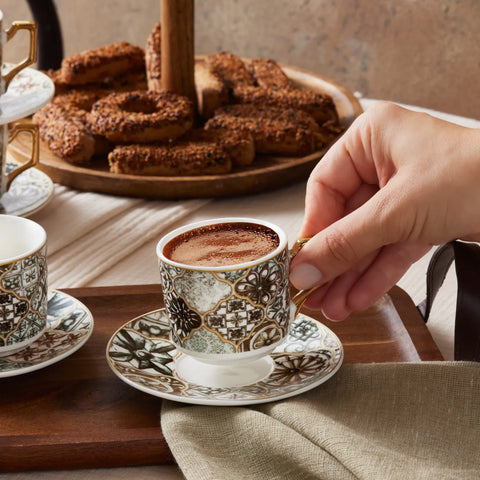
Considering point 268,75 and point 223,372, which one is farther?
point 268,75

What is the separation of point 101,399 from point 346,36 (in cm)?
297

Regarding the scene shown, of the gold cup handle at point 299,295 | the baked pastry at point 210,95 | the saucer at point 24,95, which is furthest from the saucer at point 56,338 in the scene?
the baked pastry at point 210,95

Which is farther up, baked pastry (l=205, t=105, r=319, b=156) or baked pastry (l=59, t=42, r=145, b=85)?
baked pastry (l=59, t=42, r=145, b=85)

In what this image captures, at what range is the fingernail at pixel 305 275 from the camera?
0.82 metres

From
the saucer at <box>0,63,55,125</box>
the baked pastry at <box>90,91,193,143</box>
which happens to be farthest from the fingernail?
the baked pastry at <box>90,91,193,143</box>

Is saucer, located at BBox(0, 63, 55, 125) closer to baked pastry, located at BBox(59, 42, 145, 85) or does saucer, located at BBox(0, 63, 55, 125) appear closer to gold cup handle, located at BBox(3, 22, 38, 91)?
gold cup handle, located at BBox(3, 22, 38, 91)

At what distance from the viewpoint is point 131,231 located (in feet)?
4.14

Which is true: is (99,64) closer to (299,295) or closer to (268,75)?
(268,75)

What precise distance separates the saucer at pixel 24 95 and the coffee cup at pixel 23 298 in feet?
1.14

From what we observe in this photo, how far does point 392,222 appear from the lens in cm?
83

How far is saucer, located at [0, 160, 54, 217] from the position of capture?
1261 millimetres

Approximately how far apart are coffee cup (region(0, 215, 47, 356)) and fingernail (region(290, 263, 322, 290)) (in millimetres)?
265

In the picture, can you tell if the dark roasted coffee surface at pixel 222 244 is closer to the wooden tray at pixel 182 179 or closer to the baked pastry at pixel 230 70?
the wooden tray at pixel 182 179

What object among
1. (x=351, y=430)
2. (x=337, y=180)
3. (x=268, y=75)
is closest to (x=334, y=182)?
(x=337, y=180)
